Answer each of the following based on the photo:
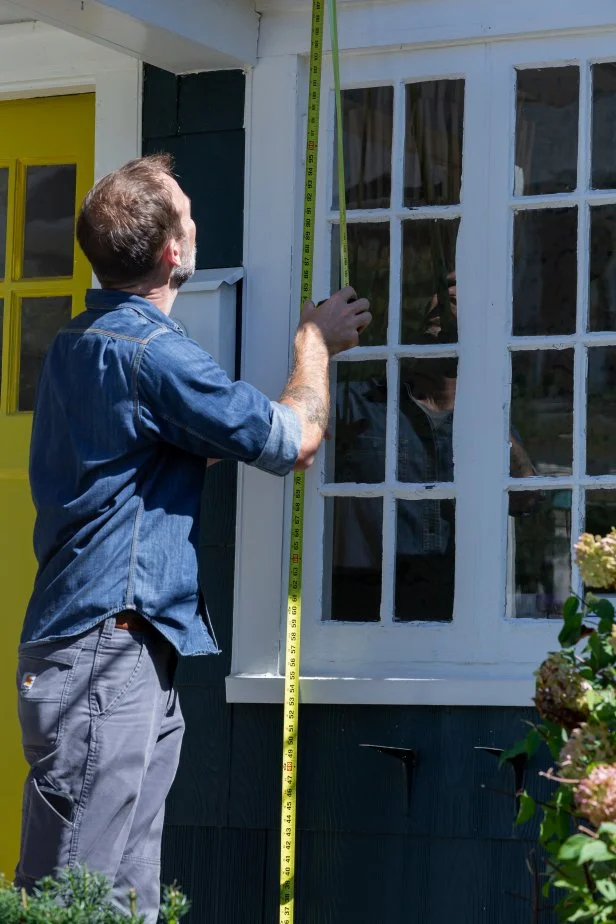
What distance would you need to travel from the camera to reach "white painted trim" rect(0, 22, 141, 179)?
464cm

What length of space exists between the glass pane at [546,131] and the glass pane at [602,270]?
125 mm

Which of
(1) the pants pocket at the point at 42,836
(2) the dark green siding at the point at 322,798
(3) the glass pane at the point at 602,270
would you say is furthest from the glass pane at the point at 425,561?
(1) the pants pocket at the point at 42,836

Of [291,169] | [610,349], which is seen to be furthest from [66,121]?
[610,349]

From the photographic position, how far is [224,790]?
14.1 feet

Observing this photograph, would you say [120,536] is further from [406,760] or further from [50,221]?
[50,221]

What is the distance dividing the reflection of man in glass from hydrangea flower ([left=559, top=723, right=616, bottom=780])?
1.55m

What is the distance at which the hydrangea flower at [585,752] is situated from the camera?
2584mm

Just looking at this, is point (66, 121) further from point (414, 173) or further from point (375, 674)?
point (375, 674)

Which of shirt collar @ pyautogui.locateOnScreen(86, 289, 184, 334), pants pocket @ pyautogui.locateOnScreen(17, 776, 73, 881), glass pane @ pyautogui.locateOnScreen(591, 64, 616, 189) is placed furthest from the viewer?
glass pane @ pyautogui.locateOnScreen(591, 64, 616, 189)

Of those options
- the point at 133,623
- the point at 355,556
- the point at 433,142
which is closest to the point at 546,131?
the point at 433,142

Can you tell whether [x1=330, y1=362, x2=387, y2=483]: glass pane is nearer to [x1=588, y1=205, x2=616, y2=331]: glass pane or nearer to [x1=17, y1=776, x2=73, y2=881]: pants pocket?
[x1=588, y1=205, x2=616, y2=331]: glass pane

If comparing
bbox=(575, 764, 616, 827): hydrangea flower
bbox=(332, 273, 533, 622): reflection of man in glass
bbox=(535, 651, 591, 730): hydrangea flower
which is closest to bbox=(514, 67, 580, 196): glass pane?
bbox=(332, 273, 533, 622): reflection of man in glass

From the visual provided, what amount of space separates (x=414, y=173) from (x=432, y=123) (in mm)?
152

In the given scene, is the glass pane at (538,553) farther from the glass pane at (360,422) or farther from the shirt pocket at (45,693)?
the shirt pocket at (45,693)
